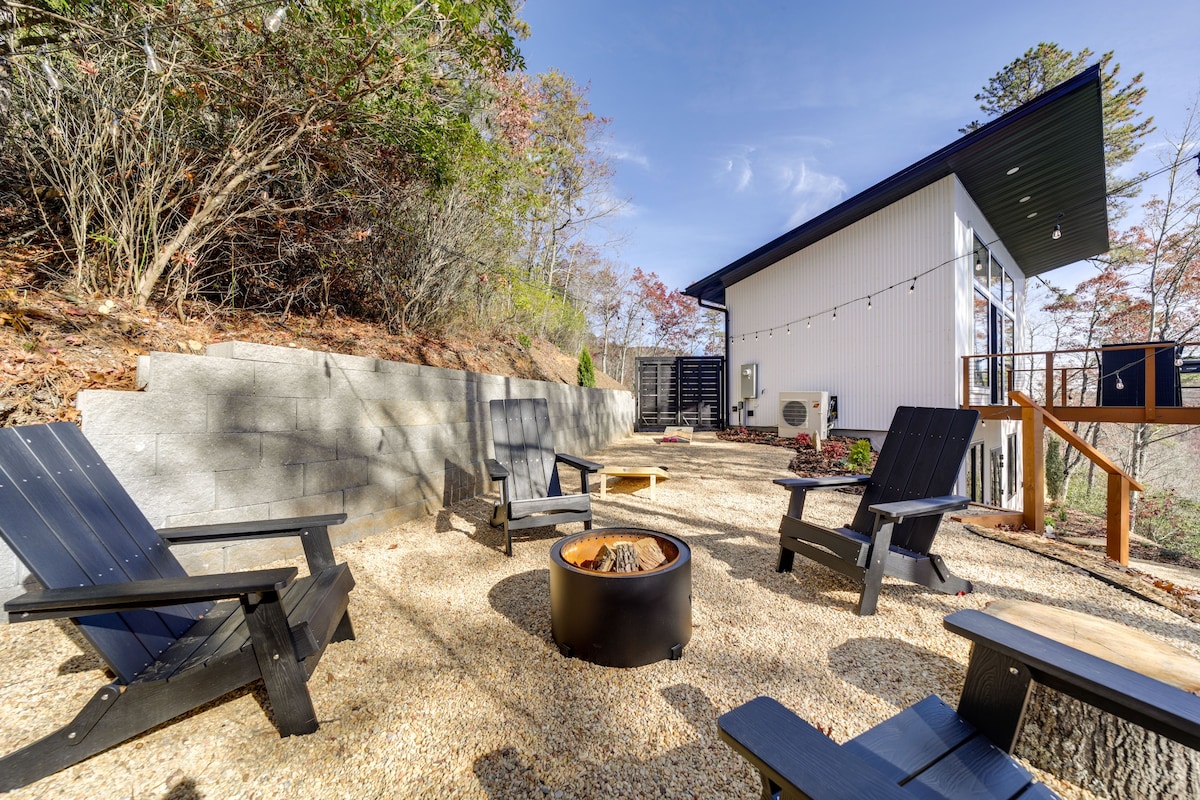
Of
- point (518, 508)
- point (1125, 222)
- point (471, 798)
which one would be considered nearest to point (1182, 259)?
point (1125, 222)

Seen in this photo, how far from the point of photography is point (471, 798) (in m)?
1.19

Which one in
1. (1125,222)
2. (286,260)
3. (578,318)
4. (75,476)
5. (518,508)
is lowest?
(518,508)

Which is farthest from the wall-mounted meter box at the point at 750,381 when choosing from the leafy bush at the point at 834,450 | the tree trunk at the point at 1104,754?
the tree trunk at the point at 1104,754

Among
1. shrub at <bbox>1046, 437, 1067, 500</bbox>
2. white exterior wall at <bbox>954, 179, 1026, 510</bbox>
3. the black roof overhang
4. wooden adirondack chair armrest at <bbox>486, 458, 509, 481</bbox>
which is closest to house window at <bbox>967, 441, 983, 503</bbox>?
white exterior wall at <bbox>954, 179, 1026, 510</bbox>

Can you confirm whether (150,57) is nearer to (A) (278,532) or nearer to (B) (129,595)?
(A) (278,532)

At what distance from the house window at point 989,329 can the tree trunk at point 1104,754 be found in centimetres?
708

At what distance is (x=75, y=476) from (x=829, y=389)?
30.8ft

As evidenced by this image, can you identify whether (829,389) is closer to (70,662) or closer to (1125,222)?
(70,662)

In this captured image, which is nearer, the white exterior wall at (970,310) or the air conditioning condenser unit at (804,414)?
the white exterior wall at (970,310)

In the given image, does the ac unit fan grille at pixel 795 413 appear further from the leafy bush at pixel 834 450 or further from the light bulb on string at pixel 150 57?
the light bulb on string at pixel 150 57

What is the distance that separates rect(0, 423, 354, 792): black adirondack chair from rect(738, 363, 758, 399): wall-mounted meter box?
9488mm

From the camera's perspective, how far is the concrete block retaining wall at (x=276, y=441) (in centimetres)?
208

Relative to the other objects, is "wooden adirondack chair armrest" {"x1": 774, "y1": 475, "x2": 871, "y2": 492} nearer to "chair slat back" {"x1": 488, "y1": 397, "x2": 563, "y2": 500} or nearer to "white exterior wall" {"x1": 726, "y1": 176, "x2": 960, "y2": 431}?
"chair slat back" {"x1": 488, "y1": 397, "x2": 563, "y2": 500}

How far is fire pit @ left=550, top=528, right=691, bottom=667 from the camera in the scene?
1.70m
